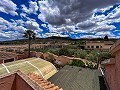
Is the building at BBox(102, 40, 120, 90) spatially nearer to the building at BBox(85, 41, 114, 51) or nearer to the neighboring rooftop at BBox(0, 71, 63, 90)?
the neighboring rooftop at BBox(0, 71, 63, 90)

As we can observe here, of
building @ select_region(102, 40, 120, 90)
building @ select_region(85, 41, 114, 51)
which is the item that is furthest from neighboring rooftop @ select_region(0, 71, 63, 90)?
building @ select_region(85, 41, 114, 51)

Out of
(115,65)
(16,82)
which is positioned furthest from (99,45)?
(16,82)

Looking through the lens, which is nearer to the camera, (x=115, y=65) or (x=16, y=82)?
(x=115, y=65)

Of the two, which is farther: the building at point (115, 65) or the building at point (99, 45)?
the building at point (99, 45)

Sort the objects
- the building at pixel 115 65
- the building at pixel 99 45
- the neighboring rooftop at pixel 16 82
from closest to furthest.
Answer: the building at pixel 115 65
the neighboring rooftop at pixel 16 82
the building at pixel 99 45

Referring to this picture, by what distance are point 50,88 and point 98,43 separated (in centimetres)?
5973

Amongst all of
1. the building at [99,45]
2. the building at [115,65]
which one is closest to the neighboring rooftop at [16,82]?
the building at [115,65]

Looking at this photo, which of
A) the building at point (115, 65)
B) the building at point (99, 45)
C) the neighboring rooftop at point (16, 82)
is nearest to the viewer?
the building at point (115, 65)

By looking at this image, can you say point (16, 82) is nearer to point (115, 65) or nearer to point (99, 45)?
point (115, 65)

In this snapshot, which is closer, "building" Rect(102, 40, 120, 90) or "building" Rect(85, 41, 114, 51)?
"building" Rect(102, 40, 120, 90)

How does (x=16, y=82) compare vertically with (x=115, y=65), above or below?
below

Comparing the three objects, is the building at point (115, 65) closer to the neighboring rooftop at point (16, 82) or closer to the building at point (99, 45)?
the neighboring rooftop at point (16, 82)

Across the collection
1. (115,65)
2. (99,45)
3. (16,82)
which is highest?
(115,65)

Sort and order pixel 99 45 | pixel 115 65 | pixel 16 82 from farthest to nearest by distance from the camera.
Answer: pixel 99 45, pixel 16 82, pixel 115 65
